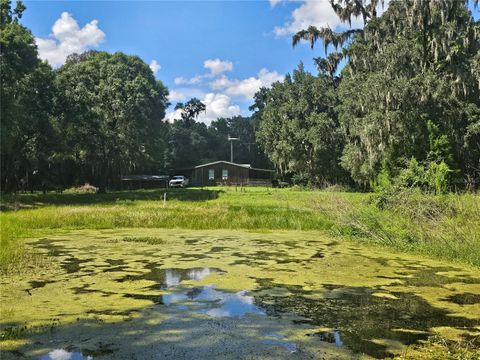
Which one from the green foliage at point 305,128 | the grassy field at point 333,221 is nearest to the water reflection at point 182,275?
the grassy field at point 333,221

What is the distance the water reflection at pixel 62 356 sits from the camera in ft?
16.2

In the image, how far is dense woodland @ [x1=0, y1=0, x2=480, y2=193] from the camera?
28.1 metres

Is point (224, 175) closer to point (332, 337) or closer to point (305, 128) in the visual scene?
point (305, 128)

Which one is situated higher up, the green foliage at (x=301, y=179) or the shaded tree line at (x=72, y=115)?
the shaded tree line at (x=72, y=115)

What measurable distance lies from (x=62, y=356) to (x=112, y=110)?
42267 mm

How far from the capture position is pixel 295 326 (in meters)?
6.06

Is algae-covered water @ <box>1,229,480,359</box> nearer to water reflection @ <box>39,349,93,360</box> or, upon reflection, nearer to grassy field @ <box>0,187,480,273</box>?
water reflection @ <box>39,349,93,360</box>

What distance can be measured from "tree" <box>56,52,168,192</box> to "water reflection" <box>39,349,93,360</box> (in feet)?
108

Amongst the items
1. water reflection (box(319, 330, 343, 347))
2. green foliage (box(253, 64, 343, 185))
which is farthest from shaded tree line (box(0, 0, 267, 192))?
water reflection (box(319, 330, 343, 347))

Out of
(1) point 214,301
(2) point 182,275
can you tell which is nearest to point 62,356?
(1) point 214,301

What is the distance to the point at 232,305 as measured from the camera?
7094mm

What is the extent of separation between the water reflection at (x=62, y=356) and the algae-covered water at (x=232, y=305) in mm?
11

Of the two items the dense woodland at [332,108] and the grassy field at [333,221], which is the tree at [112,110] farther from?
the grassy field at [333,221]

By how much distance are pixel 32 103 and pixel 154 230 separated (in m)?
20.4
